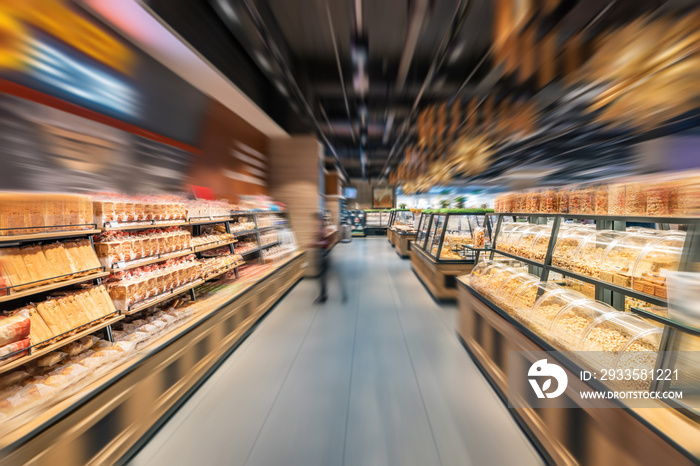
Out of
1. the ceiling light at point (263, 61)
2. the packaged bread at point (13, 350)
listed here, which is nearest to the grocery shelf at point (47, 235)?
the packaged bread at point (13, 350)

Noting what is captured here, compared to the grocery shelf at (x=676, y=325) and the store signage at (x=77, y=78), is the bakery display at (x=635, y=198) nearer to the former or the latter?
the grocery shelf at (x=676, y=325)

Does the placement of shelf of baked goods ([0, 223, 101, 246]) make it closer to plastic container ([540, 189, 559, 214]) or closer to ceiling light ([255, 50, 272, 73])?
ceiling light ([255, 50, 272, 73])

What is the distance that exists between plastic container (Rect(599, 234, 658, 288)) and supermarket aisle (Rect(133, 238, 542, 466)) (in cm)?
114

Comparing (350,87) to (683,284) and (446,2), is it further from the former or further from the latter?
(683,284)

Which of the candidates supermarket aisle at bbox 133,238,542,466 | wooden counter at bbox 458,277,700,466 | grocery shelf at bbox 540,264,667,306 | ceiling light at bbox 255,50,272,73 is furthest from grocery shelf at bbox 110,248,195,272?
grocery shelf at bbox 540,264,667,306

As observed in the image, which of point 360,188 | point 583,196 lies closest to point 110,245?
point 583,196

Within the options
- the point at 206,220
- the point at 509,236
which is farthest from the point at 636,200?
the point at 206,220

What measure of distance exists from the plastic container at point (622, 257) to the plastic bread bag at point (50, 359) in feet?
10.7

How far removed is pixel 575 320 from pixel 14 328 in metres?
2.99

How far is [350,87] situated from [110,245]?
14.3 feet

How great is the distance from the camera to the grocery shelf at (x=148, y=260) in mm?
1970

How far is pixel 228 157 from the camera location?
4410mm

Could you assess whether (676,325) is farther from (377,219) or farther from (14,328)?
(377,219)

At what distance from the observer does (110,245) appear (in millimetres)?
1909
